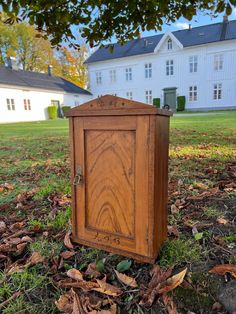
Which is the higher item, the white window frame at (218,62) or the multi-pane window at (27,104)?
the white window frame at (218,62)

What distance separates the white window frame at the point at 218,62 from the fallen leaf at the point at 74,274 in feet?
85.8

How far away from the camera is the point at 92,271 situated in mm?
1301

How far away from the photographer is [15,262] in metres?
1.43

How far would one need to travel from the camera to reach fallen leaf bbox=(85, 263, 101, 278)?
1.28m

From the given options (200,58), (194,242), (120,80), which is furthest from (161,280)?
(120,80)

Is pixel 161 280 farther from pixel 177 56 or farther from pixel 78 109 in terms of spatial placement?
pixel 177 56

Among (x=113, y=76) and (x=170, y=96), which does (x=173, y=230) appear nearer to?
(x=170, y=96)

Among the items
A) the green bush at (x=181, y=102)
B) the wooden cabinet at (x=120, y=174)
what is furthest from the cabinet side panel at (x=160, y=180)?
the green bush at (x=181, y=102)

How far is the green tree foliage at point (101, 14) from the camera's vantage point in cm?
241

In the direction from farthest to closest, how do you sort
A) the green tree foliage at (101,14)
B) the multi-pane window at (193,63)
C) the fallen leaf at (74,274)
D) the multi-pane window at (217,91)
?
the multi-pane window at (193,63)
the multi-pane window at (217,91)
the green tree foliage at (101,14)
the fallen leaf at (74,274)

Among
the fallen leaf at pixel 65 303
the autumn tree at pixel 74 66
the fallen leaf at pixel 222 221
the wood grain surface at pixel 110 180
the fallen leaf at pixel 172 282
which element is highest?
the autumn tree at pixel 74 66

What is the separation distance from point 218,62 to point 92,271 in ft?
86.2

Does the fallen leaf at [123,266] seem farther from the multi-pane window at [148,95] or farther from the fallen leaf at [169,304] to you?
the multi-pane window at [148,95]

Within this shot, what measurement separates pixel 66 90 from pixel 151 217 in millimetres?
28816
